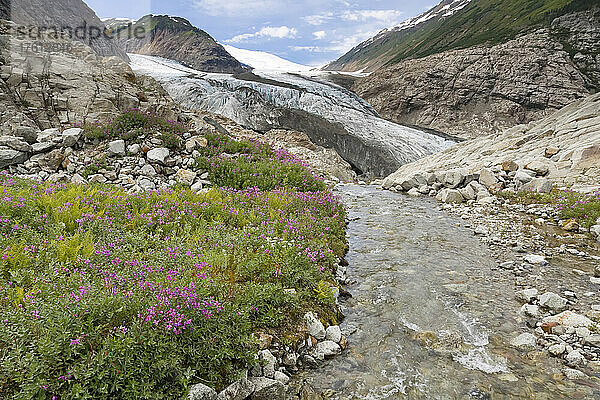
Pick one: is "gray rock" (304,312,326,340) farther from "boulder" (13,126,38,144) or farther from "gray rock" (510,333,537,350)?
"boulder" (13,126,38,144)

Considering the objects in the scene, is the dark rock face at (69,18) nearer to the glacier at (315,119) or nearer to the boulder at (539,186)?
the glacier at (315,119)

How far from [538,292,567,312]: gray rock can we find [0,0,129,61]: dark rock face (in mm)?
49184

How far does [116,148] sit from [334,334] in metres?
10.7

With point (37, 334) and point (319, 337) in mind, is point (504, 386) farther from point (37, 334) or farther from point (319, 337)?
point (37, 334)

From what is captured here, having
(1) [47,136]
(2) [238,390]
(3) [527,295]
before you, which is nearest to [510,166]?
(3) [527,295]

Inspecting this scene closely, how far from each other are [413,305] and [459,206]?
32.1 ft

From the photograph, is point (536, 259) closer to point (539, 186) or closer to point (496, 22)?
point (539, 186)

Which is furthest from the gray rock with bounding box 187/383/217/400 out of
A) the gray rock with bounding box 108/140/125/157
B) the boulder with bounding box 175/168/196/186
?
the gray rock with bounding box 108/140/125/157

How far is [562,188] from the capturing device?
44.4 feet

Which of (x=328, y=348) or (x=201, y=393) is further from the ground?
(x=201, y=393)

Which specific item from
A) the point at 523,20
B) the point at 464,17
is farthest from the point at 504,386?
the point at 464,17

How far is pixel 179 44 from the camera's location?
109 m

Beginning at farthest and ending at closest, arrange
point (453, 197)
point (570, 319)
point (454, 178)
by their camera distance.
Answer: point (454, 178)
point (453, 197)
point (570, 319)

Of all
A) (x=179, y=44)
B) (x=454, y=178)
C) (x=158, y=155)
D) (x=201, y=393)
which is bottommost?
(x=201, y=393)
